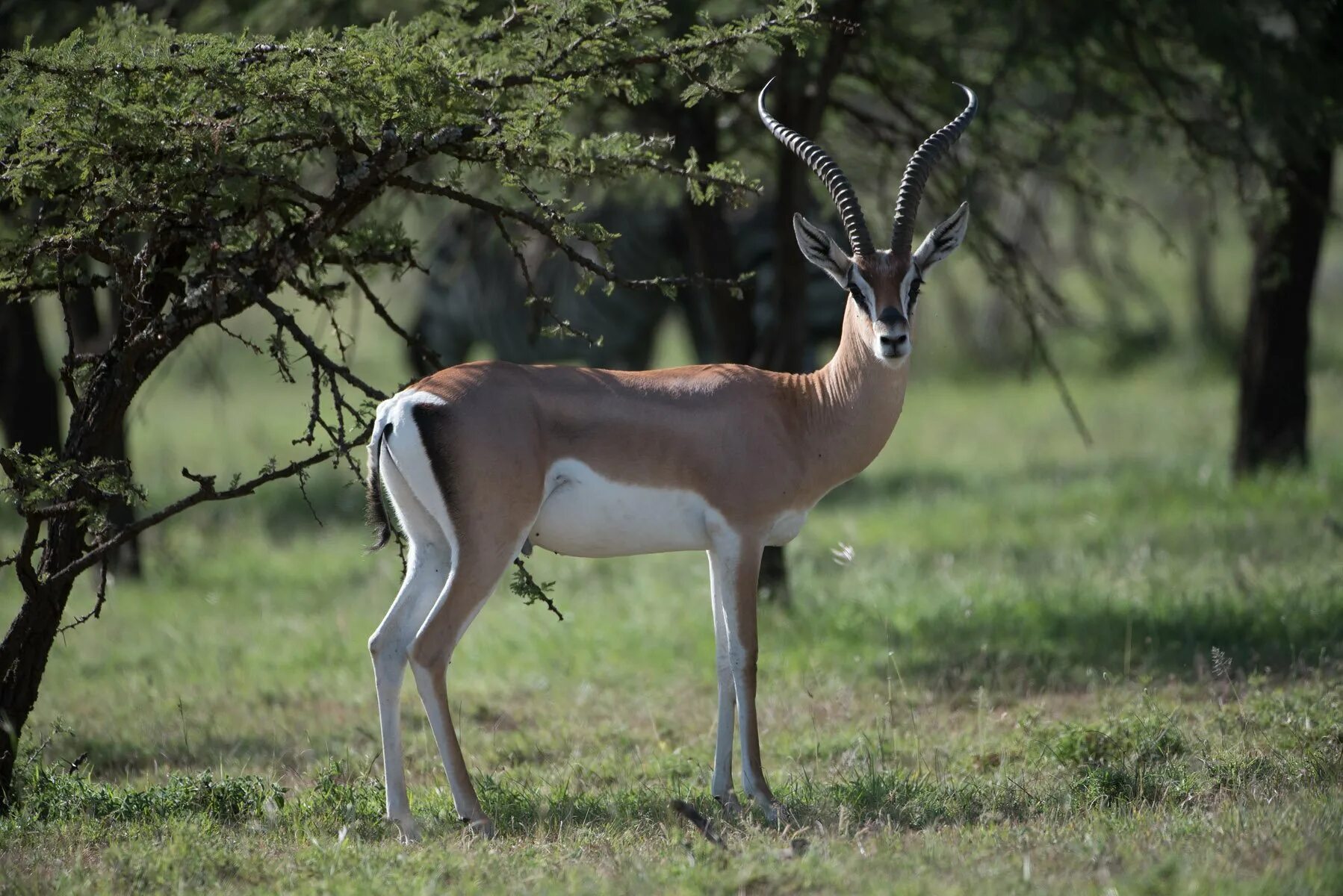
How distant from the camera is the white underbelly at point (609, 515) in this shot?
528 cm

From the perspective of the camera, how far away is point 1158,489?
1154 cm

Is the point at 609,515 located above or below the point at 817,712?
above

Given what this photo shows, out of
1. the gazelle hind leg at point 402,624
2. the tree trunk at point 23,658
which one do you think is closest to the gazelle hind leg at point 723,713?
the gazelle hind leg at point 402,624

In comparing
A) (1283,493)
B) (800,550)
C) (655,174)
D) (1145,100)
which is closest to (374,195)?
(655,174)

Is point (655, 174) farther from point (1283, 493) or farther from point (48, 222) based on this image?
point (1283, 493)

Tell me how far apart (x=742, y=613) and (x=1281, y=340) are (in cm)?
686

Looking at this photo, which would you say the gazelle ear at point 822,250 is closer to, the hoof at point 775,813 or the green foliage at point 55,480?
the hoof at point 775,813

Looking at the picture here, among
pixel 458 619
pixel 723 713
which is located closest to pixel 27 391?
pixel 458 619

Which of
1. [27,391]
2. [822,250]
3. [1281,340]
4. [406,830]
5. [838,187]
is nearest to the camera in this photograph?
[406,830]

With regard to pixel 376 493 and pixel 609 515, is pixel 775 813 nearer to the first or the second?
pixel 609 515

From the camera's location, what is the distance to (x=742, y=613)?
5469mm

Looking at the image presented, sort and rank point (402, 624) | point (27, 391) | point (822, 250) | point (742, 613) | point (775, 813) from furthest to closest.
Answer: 1. point (27, 391)
2. point (822, 250)
3. point (742, 613)
4. point (402, 624)
5. point (775, 813)

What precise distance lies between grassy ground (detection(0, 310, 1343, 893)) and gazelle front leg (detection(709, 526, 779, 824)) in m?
0.28

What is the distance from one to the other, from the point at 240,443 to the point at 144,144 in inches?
532
